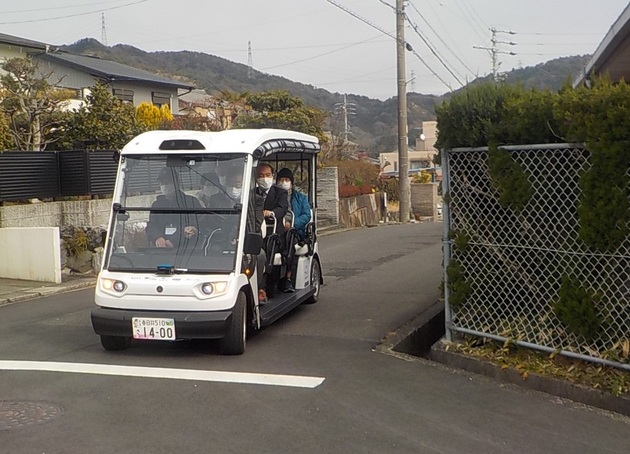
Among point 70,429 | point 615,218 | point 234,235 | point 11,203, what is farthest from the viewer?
point 11,203

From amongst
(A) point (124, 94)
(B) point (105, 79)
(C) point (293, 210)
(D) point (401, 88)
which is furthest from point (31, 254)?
(A) point (124, 94)

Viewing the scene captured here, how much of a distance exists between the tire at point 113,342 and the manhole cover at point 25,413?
1707 millimetres

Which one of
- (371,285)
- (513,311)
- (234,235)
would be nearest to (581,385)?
(513,311)

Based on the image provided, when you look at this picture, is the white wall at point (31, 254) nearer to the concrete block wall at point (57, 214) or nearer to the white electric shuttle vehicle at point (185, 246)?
the concrete block wall at point (57, 214)

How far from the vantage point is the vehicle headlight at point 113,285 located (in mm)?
7520

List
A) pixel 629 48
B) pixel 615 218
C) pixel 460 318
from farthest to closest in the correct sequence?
1. pixel 629 48
2. pixel 460 318
3. pixel 615 218

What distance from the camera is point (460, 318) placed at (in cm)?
725

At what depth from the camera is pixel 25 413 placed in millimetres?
5750

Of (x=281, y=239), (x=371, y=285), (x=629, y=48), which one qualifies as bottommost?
(x=371, y=285)

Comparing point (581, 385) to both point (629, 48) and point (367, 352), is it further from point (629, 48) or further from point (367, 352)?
point (629, 48)

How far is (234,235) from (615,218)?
12.5 ft

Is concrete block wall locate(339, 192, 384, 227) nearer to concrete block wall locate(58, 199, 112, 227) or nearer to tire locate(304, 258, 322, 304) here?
concrete block wall locate(58, 199, 112, 227)

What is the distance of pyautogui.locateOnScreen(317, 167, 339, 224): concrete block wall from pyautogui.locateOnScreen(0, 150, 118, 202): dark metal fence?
1174 centimetres

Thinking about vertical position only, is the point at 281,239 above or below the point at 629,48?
below
